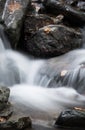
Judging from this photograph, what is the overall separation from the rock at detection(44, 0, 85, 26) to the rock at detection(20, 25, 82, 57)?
102 cm

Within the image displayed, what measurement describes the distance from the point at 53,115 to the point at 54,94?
1187mm

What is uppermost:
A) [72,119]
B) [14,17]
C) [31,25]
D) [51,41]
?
[14,17]

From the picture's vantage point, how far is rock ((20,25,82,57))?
8.91 metres

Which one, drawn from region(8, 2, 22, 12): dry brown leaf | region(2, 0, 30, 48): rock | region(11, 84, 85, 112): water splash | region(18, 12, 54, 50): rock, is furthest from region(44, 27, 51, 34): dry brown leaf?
region(11, 84, 85, 112): water splash

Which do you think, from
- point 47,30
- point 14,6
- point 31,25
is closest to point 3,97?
point 47,30

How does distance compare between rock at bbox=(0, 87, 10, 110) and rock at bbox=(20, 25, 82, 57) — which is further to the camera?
rock at bbox=(20, 25, 82, 57)

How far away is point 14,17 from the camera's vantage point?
9180 millimetres

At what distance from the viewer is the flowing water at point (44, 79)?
6832mm

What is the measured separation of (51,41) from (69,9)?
1.69 meters

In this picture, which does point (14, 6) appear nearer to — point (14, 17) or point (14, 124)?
point (14, 17)

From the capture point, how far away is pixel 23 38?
9.41 m

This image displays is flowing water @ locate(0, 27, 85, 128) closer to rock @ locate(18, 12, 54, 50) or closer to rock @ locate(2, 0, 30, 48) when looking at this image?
rock @ locate(2, 0, 30, 48)

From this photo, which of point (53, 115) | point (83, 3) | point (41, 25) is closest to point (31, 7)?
point (41, 25)

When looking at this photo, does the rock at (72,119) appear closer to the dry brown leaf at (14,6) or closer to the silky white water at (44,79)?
the silky white water at (44,79)
